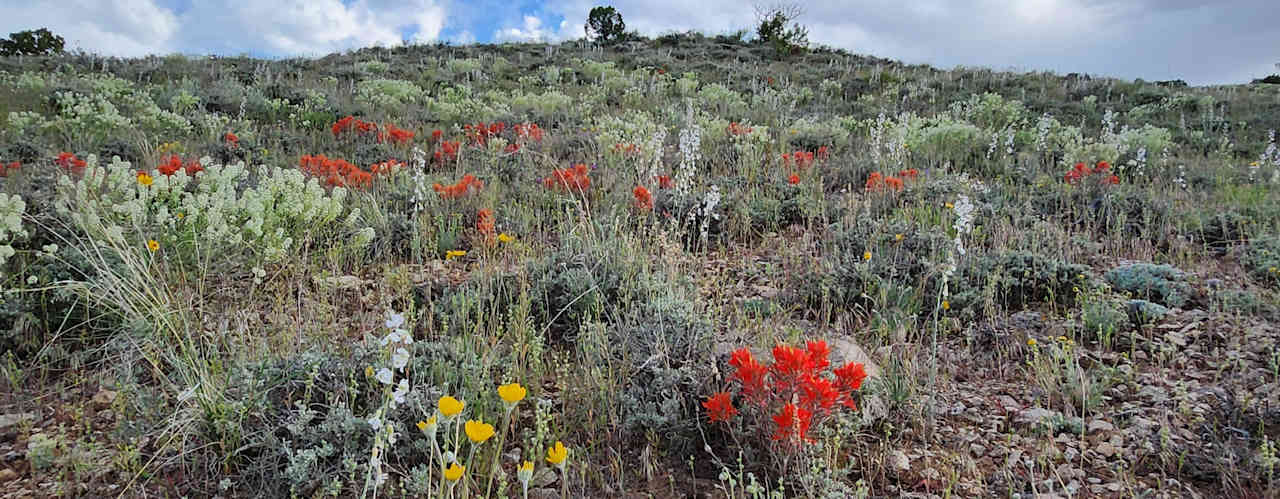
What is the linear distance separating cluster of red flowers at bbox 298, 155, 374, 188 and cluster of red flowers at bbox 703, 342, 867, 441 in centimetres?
373

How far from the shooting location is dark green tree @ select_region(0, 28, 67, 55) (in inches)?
699

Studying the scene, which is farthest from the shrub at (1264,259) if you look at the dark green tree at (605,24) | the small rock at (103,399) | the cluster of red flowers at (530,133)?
the dark green tree at (605,24)

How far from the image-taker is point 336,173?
4906 mm

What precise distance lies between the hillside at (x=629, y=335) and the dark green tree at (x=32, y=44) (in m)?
16.7

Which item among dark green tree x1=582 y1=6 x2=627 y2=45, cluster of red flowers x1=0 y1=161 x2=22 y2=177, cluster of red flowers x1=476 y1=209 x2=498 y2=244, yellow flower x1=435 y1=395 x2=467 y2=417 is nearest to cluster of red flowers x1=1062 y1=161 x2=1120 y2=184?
cluster of red flowers x1=476 y1=209 x2=498 y2=244

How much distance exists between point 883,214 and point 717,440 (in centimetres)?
333

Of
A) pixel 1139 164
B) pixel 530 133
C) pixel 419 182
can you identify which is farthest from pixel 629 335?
pixel 1139 164

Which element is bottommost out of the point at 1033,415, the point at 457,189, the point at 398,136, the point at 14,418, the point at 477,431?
the point at 14,418

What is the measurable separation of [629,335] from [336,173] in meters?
3.26

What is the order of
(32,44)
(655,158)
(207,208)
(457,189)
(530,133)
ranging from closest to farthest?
(207,208)
(655,158)
(457,189)
(530,133)
(32,44)

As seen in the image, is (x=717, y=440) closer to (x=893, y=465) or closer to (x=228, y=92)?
(x=893, y=465)

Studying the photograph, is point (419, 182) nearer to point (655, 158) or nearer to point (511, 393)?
point (655, 158)

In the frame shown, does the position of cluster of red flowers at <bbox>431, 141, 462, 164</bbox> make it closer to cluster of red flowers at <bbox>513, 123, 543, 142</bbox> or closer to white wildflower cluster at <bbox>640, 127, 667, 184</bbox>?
cluster of red flowers at <bbox>513, 123, 543, 142</bbox>

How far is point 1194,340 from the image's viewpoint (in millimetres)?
3035
